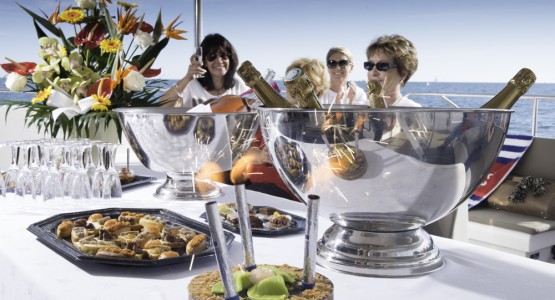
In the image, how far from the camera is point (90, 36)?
1407 mm

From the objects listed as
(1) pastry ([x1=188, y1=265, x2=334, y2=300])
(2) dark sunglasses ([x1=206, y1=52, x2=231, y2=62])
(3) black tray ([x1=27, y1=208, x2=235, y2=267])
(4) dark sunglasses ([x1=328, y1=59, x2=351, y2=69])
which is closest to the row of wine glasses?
(3) black tray ([x1=27, y1=208, x2=235, y2=267])

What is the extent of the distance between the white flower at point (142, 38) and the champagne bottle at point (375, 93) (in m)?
0.73

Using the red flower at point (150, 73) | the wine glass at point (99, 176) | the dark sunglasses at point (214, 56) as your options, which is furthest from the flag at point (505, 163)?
the wine glass at point (99, 176)

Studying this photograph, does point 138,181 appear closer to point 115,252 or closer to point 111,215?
point 111,215

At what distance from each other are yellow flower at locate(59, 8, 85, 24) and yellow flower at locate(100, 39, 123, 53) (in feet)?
0.32

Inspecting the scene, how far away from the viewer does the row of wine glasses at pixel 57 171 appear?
1.14 meters

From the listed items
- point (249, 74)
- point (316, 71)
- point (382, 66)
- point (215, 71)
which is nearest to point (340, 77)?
point (316, 71)

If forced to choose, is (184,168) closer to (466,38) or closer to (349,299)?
(349,299)

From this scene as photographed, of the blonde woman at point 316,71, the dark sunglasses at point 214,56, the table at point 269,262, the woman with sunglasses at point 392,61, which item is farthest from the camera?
the blonde woman at point 316,71

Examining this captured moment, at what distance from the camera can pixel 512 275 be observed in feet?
2.27

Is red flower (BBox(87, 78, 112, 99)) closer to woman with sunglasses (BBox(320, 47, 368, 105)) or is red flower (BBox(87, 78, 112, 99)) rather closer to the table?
the table

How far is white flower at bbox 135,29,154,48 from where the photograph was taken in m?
1.42

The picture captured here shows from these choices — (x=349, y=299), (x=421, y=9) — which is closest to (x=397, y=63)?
(x=349, y=299)

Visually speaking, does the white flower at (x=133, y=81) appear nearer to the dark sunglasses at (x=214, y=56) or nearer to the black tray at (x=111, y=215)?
the black tray at (x=111, y=215)
